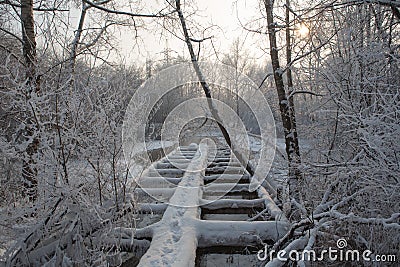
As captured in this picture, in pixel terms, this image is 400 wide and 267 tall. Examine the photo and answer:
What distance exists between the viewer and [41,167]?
112 inches

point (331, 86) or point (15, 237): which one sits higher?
point (331, 86)

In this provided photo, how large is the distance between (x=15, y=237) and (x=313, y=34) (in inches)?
173

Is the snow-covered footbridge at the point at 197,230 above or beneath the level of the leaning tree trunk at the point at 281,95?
beneath

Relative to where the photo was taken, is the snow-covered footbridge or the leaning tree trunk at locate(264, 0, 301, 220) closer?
the snow-covered footbridge

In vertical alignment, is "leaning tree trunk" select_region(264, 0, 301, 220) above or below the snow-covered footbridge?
above

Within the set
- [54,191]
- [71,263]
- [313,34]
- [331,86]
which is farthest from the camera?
[313,34]

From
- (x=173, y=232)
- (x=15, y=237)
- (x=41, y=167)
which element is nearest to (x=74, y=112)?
(x=41, y=167)

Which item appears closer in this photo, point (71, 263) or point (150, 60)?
point (71, 263)

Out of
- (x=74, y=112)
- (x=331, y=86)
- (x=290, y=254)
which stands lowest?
(x=290, y=254)

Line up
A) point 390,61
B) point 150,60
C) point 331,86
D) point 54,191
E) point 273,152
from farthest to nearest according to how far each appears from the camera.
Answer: point 273,152, point 150,60, point 331,86, point 390,61, point 54,191

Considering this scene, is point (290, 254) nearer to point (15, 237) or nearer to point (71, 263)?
point (71, 263)

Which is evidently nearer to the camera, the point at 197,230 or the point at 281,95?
the point at 197,230

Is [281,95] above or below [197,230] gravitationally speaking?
above

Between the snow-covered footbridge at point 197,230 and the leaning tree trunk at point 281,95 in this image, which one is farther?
the leaning tree trunk at point 281,95
